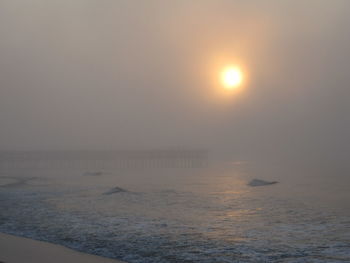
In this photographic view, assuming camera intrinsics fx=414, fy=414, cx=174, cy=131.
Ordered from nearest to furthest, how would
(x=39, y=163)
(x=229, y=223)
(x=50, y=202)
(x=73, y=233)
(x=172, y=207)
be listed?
(x=73, y=233) → (x=229, y=223) → (x=172, y=207) → (x=50, y=202) → (x=39, y=163)

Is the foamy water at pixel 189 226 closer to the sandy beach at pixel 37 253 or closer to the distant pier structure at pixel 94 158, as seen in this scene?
the sandy beach at pixel 37 253

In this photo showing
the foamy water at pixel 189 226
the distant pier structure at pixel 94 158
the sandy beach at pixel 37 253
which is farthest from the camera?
the distant pier structure at pixel 94 158

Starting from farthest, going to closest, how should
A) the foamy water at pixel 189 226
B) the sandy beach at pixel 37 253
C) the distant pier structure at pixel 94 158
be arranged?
the distant pier structure at pixel 94 158 → the foamy water at pixel 189 226 → the sandy beach at pixel 37 253

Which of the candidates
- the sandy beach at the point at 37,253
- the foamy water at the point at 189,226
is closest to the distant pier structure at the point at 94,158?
the foamy water at the point at 189,226

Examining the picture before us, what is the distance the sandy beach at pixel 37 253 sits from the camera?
1022cm

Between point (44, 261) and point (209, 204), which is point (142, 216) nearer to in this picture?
point (209, 204)

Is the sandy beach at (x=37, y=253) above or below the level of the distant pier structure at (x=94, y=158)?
below

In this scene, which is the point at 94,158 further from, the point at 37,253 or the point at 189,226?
the point at 37,253

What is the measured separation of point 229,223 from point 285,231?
2563mm

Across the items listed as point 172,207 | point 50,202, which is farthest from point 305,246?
point 50,202

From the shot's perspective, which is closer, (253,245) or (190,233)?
(253,245)

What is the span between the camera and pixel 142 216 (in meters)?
19.2

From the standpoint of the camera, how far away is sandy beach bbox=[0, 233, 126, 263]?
33.5 ft

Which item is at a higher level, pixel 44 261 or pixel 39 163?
pixel 39 163
